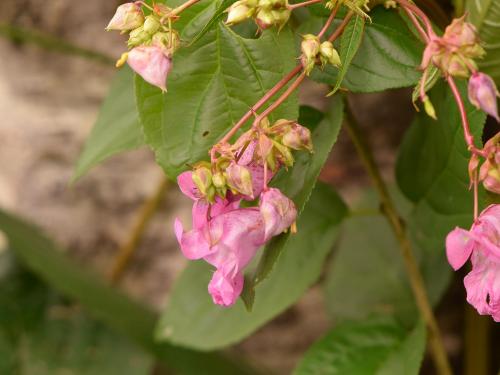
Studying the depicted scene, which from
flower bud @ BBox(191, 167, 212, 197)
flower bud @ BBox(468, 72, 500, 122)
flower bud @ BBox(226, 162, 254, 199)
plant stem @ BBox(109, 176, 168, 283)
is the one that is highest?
flower bud @ BBox(468, 72, 500, 122)

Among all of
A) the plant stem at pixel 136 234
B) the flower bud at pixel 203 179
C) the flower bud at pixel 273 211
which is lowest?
the plant stem at pixel 136 234

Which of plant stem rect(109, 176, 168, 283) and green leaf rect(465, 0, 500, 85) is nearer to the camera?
green leaf rect(465, 0, 500, 85)

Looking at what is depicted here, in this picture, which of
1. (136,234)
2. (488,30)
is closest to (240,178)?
(488,30)

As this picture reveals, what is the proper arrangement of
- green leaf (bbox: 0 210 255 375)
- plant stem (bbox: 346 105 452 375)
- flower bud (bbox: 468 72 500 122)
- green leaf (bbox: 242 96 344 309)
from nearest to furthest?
flower bud (bbox: 468 72 500 122)
green leaf (bbox: 242 96 344 309)
plant stem (bbox: 346 105 452 375)
green leaf (bbox: 0 210 255 375)

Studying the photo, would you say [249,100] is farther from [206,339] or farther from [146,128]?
[206,339]

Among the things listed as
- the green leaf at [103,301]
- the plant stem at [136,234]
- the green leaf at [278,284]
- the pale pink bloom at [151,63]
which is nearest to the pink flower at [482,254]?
the pale pink bloom at [151,63]

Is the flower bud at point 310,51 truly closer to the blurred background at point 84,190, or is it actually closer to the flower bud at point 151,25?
the flower bud at point 151,25

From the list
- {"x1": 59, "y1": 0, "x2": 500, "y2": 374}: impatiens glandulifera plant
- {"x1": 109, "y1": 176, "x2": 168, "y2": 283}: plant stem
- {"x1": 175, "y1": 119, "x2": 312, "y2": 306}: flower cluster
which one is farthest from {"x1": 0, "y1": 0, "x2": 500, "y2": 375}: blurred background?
{"x1": 175, "y1": 119, "x2": 312, "y2": 306}: flower cluster

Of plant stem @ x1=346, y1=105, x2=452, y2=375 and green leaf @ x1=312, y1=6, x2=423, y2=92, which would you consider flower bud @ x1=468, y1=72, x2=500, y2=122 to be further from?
plant stem @ x1=346, y1=105, x2=452, y2=375
